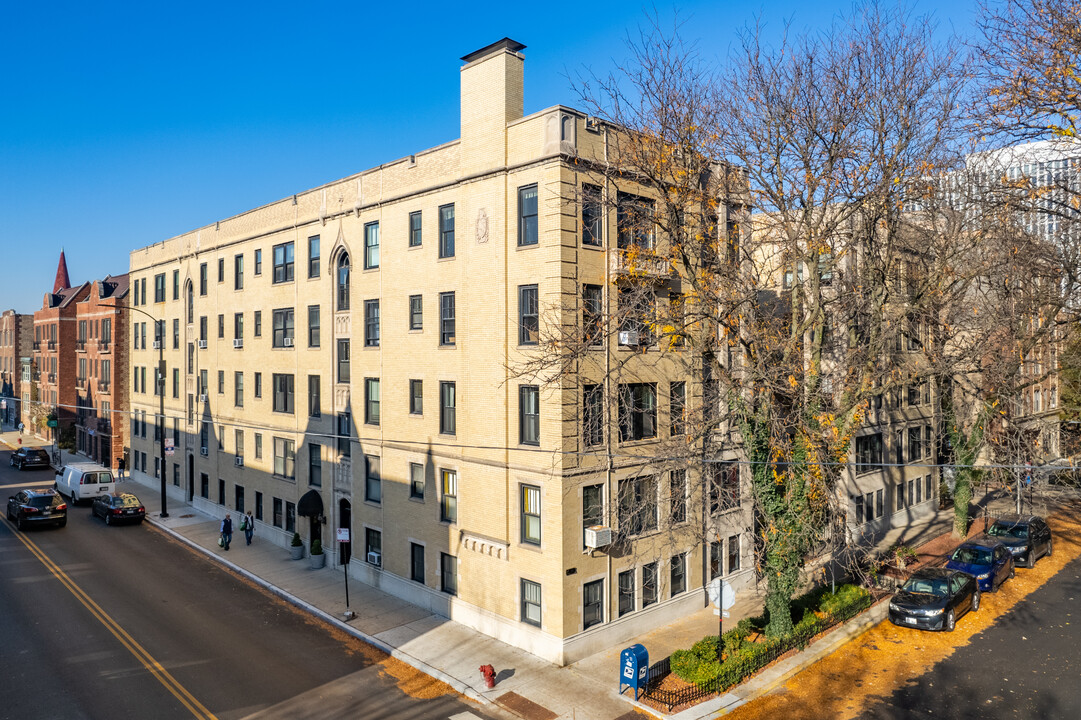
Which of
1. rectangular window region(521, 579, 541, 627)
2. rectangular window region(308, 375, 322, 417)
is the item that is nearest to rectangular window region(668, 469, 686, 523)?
rectangular window region(521, 579, 541, 627)

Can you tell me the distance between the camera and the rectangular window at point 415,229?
81.9 ft

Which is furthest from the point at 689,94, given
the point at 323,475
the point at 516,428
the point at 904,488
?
the point at 904,488

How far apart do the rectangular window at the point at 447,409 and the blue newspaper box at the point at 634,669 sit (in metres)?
9.32

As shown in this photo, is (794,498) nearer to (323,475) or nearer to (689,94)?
(689,94)

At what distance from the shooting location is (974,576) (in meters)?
23.5

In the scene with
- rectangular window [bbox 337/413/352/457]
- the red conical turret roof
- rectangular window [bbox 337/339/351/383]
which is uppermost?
the red conical turret roof

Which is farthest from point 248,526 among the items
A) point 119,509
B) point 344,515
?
point 119,509

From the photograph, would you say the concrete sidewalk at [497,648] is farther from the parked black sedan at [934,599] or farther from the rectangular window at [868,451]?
the rectangular window at [868,451]

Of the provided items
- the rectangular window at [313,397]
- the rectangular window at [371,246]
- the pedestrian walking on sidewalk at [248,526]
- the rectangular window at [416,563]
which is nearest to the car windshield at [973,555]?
the rectangular window at [416,563]

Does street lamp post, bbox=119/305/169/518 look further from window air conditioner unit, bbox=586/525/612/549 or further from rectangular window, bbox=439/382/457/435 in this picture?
window air conditioner unit, bbox=586/525/612/549

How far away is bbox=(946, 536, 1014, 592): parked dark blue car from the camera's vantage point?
80.5ft

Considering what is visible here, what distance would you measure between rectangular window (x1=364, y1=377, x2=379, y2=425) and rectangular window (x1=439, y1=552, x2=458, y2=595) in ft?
20.2

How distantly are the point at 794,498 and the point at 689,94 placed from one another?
11138mm

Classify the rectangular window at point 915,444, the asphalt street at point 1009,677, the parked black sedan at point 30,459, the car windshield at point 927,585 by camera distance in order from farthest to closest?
the parked black sedan at point 30,459, the rectangular window at point 915,444, the car windshield at point 927,585, the asphalt street at point 1009,677
